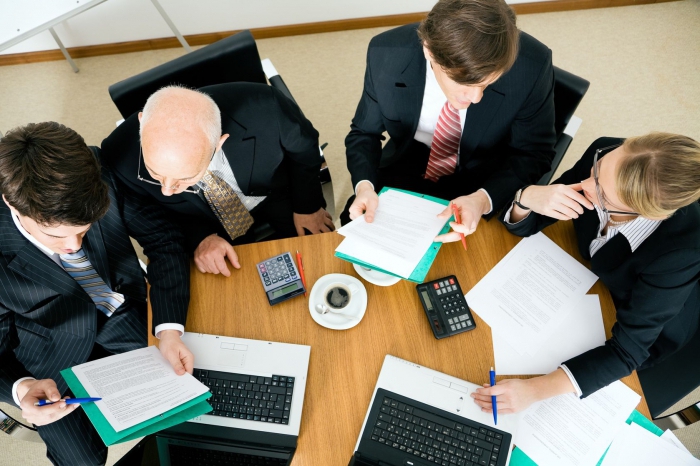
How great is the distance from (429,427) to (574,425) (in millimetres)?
379

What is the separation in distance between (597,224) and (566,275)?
0.57ft

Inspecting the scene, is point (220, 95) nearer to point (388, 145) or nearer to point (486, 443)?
point (388, 145)

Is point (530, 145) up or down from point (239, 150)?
down

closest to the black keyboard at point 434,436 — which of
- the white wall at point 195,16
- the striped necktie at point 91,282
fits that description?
the striped necktie at point 91,282

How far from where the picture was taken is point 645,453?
1.19 meters

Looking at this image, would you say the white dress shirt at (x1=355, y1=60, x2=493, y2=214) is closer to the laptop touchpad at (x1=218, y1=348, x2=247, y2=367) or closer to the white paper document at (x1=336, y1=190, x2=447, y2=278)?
the white paper document at (x1=336, y1=190, x2=447, y2=278)

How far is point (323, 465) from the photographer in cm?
119

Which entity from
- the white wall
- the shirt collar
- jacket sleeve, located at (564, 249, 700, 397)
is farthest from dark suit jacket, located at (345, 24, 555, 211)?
the white wall

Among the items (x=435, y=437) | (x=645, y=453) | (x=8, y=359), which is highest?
(x=8, y=359)

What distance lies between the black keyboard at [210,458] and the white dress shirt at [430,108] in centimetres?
91

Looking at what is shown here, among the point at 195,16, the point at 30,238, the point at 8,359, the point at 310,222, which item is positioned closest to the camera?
the point at 30,238

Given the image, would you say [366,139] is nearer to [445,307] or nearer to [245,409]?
[445,307]

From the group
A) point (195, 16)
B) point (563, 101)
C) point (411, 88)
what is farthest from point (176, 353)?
point (195, 16)

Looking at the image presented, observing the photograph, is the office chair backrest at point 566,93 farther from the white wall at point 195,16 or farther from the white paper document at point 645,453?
the white wall at point 195,16
